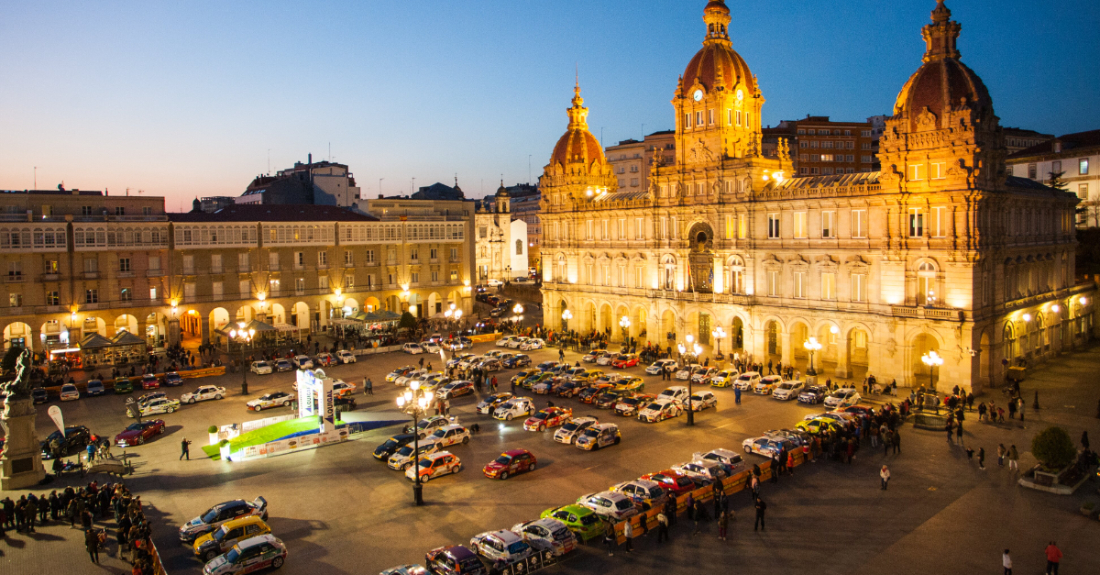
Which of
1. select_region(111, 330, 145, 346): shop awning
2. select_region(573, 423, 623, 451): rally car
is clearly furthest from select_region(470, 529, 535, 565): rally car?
select_region(111, 330, 145, 346): shop awning

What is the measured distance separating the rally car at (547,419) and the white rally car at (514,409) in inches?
68.4

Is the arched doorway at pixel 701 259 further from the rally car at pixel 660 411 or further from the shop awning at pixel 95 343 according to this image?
the shop awning at pixel 95 343

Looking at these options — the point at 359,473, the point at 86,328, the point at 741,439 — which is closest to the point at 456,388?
the point at 359,473

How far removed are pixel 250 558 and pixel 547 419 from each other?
71.8 feet

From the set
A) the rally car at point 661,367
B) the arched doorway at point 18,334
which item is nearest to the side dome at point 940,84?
the rally car at point 661,367

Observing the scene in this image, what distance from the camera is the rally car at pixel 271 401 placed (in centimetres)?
5172

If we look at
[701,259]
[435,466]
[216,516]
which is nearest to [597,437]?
[435,466]

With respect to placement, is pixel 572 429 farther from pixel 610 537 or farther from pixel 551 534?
pixel 551 534

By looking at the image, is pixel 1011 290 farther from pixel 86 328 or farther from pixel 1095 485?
pixel 86 328

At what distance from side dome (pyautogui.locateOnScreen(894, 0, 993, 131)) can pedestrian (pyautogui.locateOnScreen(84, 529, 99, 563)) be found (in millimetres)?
52752

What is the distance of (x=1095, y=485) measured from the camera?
115 feet

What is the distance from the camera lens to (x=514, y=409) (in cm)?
4859

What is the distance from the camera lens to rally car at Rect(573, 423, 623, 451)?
4128 centimetres

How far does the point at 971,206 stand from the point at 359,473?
42028 millimetres
